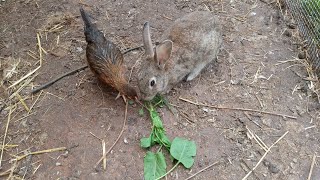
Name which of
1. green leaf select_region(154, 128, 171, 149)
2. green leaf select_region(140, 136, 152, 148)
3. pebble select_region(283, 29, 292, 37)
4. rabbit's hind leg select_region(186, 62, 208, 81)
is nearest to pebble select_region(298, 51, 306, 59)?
pebble select_region(283, 29, 292, 37)

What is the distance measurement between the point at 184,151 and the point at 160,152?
216 mm

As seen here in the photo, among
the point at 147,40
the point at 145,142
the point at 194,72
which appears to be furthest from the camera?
the point at 194,72

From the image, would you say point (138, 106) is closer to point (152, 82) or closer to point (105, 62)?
point (152, 82)

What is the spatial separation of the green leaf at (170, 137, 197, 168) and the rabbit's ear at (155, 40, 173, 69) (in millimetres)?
771

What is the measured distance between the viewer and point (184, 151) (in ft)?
11.5

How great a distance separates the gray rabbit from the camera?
381 centimetres

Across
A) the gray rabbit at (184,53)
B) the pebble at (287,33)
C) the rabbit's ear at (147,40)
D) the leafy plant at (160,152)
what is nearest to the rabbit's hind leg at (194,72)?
the gray rabbit at (184,53)

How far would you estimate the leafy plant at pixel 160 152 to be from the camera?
3420mm

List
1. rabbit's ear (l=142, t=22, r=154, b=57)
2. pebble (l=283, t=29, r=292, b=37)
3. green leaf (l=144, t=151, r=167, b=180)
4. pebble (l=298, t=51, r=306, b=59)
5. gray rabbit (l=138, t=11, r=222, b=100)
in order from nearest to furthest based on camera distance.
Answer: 1. green leaf (l=144, t=151, r=167, b=180)
2. rabbit's ear (l=142, t=22, r=154, b=57)
3. gray rabbit (l=138, t=11, r=222, b=100)
4. pebble (l=298, t=51, r=306, b=59)
5. pebble (l=283, t=29, r=292, b=37)

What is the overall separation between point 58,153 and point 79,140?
0.72 feet

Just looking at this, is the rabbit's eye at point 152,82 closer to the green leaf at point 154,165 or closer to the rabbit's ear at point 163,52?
the rabbit's ear at point 163,52

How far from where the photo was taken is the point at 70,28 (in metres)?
4.79

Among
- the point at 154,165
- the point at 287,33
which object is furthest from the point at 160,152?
the point at 287,33

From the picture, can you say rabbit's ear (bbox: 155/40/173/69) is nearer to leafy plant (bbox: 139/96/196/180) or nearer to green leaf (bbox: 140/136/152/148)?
leafy plant (bbox: 139/96/196/180)
